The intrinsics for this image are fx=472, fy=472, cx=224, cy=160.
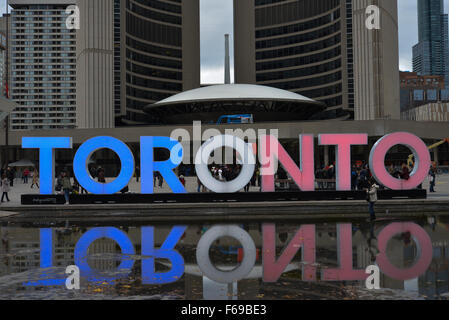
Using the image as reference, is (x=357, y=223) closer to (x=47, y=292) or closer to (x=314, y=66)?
(x=47, y=292)

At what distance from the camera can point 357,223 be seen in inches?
696

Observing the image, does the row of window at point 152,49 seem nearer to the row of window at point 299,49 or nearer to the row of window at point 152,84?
the row of window at point 152,84

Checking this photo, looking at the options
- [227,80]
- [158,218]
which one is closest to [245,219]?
[158,218]

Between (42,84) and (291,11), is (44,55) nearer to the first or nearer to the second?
(42,84)

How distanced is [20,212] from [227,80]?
8584cm

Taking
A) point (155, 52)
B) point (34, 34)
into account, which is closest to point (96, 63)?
point (155, 52)

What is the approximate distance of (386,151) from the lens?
78.4 feet

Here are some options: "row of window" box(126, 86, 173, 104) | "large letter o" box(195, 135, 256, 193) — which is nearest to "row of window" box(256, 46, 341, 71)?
"row of window" box(126, 86, 173, 104)

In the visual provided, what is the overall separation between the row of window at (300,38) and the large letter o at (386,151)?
79192 mm

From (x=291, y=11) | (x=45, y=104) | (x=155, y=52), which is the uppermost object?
(x=291, y=11)

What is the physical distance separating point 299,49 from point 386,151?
9191 centimetres

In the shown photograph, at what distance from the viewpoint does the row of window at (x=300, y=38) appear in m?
102

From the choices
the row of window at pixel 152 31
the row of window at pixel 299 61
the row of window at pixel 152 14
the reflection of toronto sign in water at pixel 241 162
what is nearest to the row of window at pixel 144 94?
the row of window at pixel 152 31

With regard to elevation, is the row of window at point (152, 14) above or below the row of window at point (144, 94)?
above
